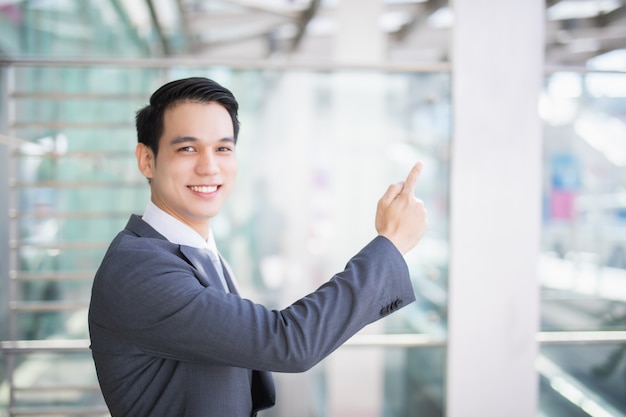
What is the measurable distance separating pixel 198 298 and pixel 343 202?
2.61m

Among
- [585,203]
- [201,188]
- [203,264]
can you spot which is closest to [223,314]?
[203,264]

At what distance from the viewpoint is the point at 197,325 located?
1136 mm

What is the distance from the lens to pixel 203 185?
139 centimetres

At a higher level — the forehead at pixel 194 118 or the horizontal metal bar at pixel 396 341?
the forehead at pixel 194 118

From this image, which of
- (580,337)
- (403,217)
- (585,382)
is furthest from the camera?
(585,382)

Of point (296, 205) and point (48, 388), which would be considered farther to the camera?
point (296, 205)

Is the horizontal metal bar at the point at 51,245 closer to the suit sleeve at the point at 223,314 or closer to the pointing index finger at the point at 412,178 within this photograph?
the suit sleeve at the point at 223,314

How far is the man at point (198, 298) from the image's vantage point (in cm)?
115

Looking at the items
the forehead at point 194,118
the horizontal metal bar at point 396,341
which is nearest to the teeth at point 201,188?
the forehead at point 194,118

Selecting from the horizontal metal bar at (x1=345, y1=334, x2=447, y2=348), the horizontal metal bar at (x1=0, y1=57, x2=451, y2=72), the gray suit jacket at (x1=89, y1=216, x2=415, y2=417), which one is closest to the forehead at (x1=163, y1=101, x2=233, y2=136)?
the gray suit jacket at (x1=89, y1=216, x2=415, y2=417)

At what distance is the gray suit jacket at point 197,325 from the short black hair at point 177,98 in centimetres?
27

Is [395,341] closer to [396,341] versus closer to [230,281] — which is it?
[396,341]

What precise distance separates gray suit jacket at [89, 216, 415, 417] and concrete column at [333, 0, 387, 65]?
9.23 feet

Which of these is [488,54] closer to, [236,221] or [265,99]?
[265,99]
